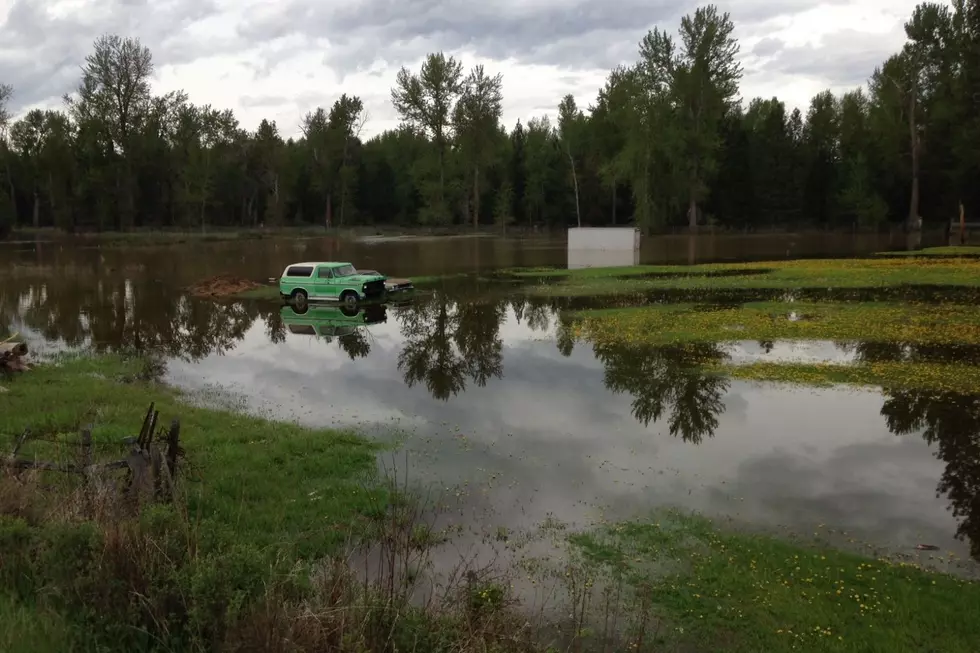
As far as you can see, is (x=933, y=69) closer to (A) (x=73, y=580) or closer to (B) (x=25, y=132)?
(A) (x=73, y=580)

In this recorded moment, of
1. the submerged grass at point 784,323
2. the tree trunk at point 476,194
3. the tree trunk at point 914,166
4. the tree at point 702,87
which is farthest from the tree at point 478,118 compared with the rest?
the submerged grass at point 784,323

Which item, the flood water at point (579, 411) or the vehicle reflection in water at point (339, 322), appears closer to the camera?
the flood water at point (579, 411)

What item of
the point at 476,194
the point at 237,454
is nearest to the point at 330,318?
the point at 237,454

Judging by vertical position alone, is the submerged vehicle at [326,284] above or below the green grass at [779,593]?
above

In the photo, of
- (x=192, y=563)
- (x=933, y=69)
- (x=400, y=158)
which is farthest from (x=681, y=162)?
(x=192, y=563)

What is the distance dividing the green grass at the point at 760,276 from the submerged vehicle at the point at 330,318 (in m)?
9.40

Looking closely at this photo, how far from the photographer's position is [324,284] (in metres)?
33.3

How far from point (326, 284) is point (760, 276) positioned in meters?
24.0

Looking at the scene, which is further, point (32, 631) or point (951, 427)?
point (951, 427)

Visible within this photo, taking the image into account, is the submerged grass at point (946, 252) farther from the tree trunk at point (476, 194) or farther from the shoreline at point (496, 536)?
the tree trunk at point (476, 194)

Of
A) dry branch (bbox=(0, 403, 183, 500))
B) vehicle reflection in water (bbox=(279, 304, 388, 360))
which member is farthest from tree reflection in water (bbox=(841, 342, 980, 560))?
vehicle reflection in water (bbox=(279, 304, 388, 360))

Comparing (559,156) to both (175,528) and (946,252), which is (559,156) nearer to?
(946,252)

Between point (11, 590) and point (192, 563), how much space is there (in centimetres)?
195

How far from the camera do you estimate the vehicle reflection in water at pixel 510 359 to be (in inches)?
537
